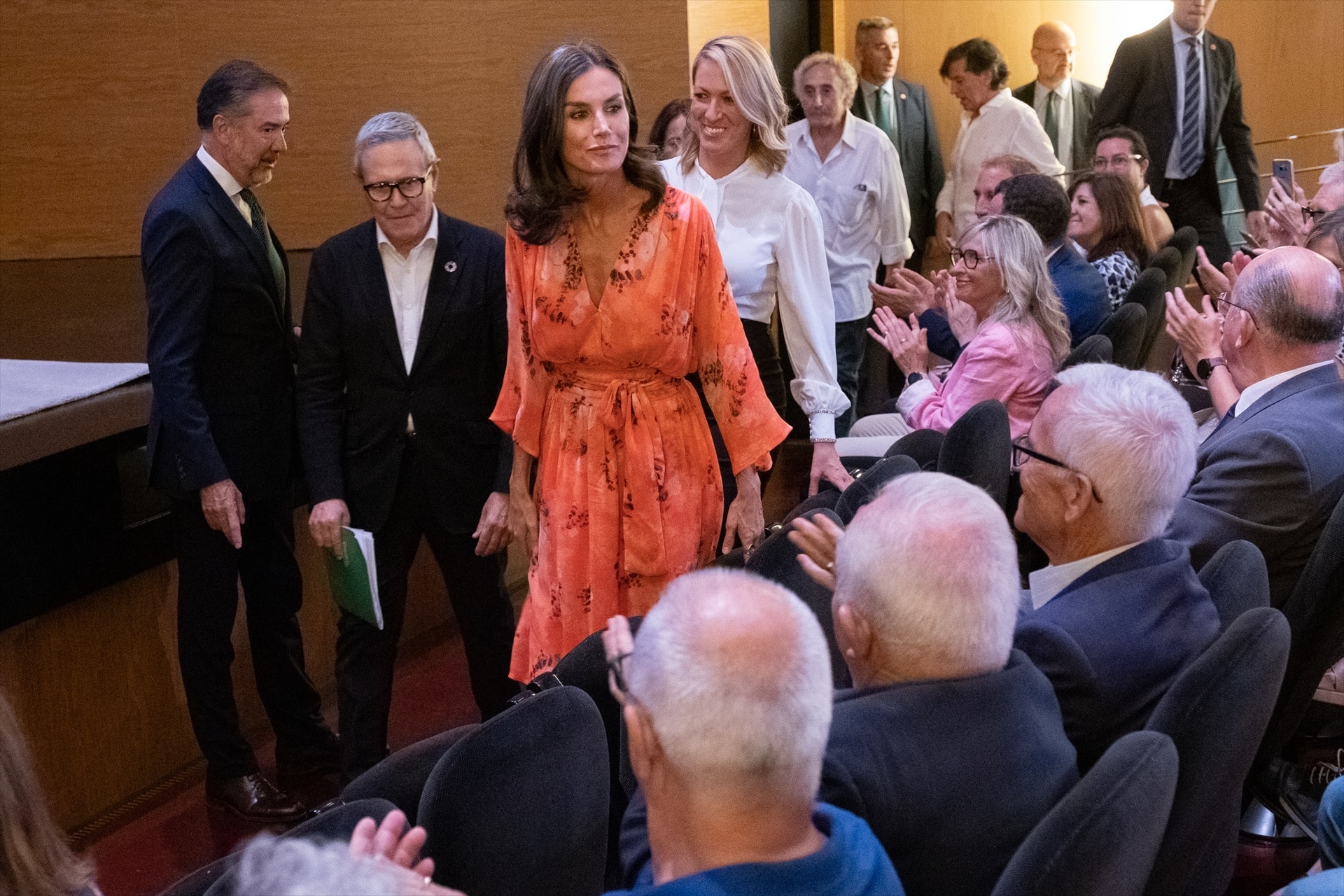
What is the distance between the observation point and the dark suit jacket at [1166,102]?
575 centimetres

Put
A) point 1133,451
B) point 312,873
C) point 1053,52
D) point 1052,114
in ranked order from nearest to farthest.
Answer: point 312,873 → point 1133,451 → point 1053,52 → point 1052,114

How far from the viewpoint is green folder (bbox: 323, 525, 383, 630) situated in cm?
269

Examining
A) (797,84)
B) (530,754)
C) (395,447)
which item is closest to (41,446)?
(395,447)

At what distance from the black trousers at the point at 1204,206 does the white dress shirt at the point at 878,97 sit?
1.29 metres

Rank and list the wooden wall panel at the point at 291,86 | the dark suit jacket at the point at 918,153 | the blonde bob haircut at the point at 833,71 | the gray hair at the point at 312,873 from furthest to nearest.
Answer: the dark suit jacket at the point at 918,153 → the wooden wall panel at the point at 291,86 → the blonde bob haircut at the point at 833,71 → the gray hair at the point at 312,873

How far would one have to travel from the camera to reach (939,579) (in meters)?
1.50

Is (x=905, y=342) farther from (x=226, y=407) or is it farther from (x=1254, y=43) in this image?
(x=1254, y=43)

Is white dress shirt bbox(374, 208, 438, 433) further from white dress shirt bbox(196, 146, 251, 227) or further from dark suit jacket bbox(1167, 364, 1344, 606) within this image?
dark suit jacket bbox(1167, 364, 1344, 606)

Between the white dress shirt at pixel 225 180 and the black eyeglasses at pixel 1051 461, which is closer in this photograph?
the black eyeglasses at pixel 1051 461

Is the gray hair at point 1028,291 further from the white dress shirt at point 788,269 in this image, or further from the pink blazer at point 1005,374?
the white dress shirt at point 788,269

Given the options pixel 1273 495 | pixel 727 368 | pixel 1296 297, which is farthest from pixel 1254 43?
pixel 727 368

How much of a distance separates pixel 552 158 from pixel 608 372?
1.30ft

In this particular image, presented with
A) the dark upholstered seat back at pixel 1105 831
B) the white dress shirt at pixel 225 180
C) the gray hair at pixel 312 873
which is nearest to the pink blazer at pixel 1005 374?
the white dress shirt at pixel 225 180

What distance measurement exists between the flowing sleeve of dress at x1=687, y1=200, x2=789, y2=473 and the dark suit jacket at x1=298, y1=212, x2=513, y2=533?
0.56 m
